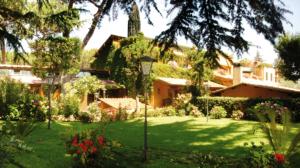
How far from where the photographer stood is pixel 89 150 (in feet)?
27.0

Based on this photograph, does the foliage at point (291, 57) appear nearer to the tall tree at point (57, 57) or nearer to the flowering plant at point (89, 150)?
the tall tree at point (57, 57)

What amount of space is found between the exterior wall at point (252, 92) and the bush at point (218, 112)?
4.55 meters

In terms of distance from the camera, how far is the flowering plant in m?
8.21

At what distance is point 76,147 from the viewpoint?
8.48 m

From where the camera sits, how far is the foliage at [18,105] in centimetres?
2006

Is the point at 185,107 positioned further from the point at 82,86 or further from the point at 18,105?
the point at 18,105

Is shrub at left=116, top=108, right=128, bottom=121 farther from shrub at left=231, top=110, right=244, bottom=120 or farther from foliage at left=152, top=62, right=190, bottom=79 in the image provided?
foliage at left=152, top=62, right=190, bottom=79

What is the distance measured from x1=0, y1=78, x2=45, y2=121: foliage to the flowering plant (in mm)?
12354

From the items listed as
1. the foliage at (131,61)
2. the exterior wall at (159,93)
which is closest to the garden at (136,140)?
the foliage at (131,61)

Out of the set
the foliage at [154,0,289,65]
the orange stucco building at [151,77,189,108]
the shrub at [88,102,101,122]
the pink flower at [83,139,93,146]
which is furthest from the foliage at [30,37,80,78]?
the foliage at [154,0,289,65]

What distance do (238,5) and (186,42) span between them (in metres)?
0.58

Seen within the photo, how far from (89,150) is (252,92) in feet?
79.4

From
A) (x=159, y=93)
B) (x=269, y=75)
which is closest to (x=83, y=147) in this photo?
(x=159, y=93)

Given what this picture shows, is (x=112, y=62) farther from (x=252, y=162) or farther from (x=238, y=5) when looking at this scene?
(x=238, y=5)
